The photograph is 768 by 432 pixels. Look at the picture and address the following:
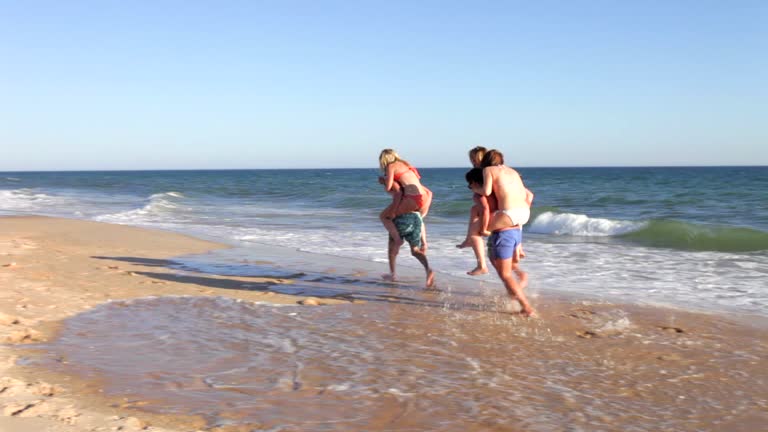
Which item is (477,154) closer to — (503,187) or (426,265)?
(503,187)

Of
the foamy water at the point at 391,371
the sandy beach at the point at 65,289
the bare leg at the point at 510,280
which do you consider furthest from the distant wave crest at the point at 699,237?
the sandy beach at the point at 65,289

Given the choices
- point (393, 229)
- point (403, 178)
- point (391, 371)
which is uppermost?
point (403, 178)

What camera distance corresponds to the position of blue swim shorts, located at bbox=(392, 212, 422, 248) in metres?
7.34

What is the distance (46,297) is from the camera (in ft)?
20.7

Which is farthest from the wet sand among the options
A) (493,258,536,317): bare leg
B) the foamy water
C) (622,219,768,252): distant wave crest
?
(622,219,768,252): distant wave crest

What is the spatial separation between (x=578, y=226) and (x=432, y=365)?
12.3 metres

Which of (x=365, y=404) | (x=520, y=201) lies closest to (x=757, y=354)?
(x=520, y=201)

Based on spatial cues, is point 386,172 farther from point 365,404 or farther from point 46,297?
point 365,404

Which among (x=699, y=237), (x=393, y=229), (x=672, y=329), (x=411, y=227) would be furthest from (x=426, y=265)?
(x=699, y=237)

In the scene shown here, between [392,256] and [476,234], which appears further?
[392,256]

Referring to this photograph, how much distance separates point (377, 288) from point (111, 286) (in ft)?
8.85

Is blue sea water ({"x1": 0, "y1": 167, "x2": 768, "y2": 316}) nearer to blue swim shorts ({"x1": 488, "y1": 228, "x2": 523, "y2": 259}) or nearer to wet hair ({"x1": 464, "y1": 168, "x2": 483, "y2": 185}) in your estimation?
blue swim shorts ({"x1": 488, "y1": 228, "x2": 523, "y2": 259})

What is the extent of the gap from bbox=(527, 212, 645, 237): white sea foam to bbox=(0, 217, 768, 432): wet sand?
9.04 meters

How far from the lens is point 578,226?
1603 centimetres
